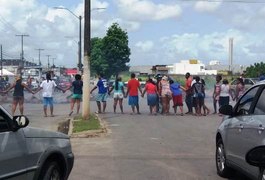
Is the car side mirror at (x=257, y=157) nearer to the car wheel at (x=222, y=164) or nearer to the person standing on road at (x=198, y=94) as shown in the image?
the car wheel at (x=222, y=164)

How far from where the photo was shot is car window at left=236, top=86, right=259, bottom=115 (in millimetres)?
8275

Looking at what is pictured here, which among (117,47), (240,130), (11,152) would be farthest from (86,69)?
(117,47)

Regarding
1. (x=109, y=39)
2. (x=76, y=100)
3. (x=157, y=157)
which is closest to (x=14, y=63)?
(x=109, y=39)

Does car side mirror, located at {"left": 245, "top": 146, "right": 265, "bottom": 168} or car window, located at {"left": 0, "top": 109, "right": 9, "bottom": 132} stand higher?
car window, located at {"left": 0, "top": 109, "right": 9, "bottom": 132}

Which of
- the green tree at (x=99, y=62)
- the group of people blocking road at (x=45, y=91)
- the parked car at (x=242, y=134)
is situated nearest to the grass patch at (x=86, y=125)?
the group of people blocking road at (x=45, y=91)

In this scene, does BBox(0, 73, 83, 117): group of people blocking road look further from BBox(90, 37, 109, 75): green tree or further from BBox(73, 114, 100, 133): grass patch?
BBox(90, 37, 109, 75): green tree

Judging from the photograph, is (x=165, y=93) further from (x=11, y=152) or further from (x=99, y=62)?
(x=99, y=62)

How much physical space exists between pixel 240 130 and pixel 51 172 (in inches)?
115

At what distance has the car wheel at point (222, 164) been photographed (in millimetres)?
8992

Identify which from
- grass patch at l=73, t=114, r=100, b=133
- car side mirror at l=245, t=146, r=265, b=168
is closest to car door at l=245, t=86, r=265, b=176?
car side mirror at l=245, t=146, r=265, b=168

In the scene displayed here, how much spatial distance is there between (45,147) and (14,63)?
164 m

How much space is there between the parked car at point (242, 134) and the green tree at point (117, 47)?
4827cm

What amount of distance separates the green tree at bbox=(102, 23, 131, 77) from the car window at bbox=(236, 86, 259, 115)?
48439 millimetres

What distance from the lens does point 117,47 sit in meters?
59.2
